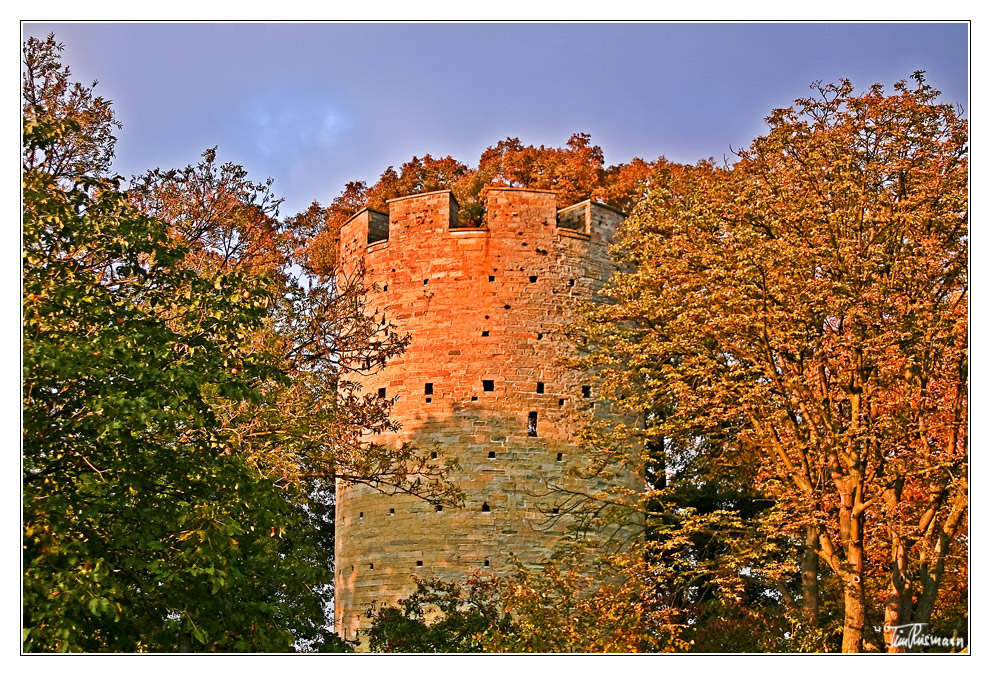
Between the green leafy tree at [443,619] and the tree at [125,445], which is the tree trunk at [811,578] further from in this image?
the tree at [125,445]

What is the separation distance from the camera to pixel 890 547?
14.8 meters

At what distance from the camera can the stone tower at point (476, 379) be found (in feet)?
55.9

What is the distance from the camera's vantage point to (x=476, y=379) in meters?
17.7

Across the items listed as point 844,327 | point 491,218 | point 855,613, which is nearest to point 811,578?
point 855,613

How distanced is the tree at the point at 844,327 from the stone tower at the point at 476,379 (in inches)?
114

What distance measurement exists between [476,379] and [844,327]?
617 centimetres

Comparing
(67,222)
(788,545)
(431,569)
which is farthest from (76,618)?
(788,545)

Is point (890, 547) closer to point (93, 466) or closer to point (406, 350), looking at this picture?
point (406, 350)

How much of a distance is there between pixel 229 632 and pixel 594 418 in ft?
28.5

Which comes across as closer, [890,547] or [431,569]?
[890,547]

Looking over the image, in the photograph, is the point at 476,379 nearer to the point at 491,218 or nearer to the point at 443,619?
the point at 491,218

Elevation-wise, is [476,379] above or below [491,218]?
below

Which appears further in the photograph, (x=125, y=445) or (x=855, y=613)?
(x=855, y=613)

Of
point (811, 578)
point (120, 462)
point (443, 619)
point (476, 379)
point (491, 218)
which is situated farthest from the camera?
point (491, 218)
